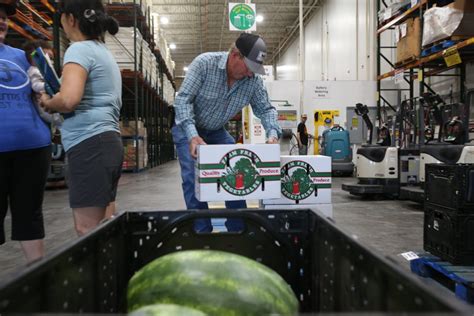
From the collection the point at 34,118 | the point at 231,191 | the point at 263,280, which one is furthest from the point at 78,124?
the point at 263,280

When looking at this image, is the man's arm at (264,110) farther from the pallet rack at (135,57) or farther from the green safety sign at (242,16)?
the green safety sign at (242,16)

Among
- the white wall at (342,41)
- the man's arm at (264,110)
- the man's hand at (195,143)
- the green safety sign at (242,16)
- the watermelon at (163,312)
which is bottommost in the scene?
the watermelon at (163,312)

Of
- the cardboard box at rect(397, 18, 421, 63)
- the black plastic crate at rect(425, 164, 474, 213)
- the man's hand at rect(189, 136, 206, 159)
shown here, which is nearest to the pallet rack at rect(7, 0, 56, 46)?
the man's hand at rect(189, 136, 206, 159)

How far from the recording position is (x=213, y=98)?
8.70 ft

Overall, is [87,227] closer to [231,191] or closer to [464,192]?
[231,191]

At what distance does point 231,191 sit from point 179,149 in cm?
55

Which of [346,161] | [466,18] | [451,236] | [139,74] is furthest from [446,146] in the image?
[139,74]

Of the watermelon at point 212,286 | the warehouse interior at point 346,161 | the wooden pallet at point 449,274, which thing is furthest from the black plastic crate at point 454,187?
the watermelon at point 212,286

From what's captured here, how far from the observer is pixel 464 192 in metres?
2.74

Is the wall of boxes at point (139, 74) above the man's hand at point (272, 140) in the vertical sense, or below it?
above

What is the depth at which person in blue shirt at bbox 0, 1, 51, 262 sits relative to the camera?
6.54ft

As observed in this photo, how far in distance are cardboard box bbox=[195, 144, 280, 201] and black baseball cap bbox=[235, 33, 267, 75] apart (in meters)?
0.45

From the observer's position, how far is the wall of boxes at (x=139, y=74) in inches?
388

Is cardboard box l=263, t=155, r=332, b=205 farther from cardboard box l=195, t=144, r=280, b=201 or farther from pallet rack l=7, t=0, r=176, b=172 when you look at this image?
pallet rack l=7, t=0, r=176, b=172
